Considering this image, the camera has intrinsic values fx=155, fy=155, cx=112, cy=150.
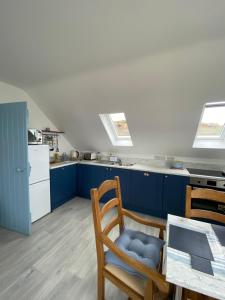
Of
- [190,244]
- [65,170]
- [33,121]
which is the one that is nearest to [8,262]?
[65,170]

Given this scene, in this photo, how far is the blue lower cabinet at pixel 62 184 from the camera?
288 cm

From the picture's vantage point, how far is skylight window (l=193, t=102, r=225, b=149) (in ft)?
8.44

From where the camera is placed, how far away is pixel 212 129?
273 cm

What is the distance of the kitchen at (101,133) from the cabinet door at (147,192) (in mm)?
19

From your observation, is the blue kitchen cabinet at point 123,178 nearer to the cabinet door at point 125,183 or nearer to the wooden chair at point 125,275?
the cabinet door at point 125,183

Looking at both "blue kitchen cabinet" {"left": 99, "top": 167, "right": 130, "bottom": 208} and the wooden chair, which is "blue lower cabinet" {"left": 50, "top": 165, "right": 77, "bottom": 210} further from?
the wooden chair

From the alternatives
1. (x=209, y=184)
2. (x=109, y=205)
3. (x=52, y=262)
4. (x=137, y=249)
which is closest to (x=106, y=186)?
(x=109, y=205)

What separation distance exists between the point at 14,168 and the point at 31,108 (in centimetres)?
138

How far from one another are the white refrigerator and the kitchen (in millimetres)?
19

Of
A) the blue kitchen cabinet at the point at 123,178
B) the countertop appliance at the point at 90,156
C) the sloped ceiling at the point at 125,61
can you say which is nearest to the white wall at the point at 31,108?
the sloped ceiling at the point at 125,61

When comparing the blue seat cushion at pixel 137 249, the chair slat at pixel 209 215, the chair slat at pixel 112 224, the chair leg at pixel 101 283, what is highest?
the chair slat at pixel 209 215

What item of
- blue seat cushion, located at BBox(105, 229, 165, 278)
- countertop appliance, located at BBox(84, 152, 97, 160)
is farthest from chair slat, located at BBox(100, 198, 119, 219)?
countertop appliance, located at BBox(84, 152, 97, 160)

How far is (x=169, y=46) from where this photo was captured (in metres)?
1.52

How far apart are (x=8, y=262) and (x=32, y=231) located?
1.80 feet
